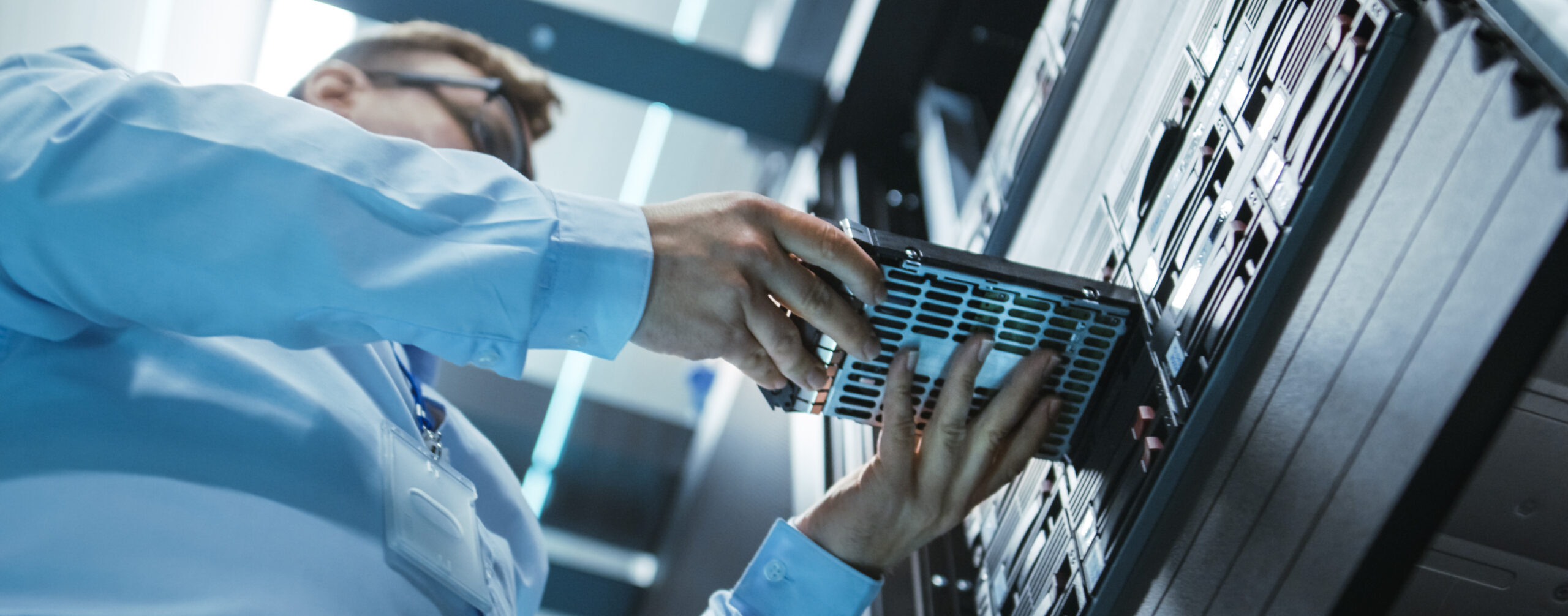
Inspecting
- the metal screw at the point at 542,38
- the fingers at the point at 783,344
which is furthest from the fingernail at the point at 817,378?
the metal screw at the point at 542,38

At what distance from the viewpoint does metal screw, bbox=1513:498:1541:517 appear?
1.48 feet

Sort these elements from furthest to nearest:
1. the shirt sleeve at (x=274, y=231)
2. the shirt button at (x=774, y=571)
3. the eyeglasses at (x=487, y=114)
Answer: the eyeglasses at (x=487, y=114) < the shirt button at (x=774, y=571) < the shirt sleeve at (x=274, y=231)

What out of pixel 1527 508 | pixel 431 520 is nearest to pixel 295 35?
pixel 431 520

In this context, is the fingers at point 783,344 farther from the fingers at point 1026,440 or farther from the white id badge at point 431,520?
the white id badge at point 431,520

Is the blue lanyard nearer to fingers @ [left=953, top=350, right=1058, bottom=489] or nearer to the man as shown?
the man

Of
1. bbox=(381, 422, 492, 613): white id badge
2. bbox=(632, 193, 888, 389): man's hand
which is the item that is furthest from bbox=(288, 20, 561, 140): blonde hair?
bbox=(632, 193, 888, 389): man's hand

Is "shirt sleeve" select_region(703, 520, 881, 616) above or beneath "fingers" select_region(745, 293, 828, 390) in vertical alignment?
beneath

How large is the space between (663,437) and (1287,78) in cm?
244

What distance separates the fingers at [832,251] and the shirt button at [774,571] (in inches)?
16.3

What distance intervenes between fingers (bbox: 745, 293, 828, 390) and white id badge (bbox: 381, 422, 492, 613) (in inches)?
14.9

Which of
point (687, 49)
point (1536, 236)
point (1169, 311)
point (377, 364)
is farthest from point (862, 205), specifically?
point (1536, 236)

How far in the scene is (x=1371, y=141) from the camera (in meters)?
0.52

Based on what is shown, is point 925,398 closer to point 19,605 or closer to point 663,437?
point 19,605

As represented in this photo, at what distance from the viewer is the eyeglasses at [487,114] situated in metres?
1.39
